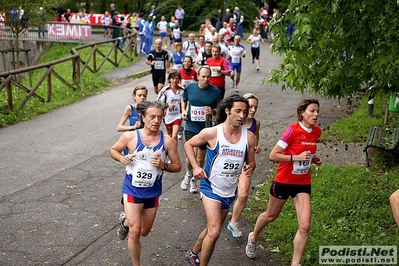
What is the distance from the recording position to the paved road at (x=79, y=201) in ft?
23.3

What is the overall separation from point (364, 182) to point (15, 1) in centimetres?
1817

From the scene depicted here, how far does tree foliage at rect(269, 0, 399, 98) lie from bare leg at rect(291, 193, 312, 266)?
56.2 inches

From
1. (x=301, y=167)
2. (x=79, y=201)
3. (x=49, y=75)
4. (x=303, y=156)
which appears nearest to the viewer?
(x=303, y=156)

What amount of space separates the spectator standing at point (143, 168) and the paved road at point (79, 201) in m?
0.79

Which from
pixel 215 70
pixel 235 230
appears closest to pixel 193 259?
pixel 235 230

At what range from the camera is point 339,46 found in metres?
7.21

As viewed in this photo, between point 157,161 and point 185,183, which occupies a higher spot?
point 157,161

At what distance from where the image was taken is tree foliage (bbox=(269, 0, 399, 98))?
6922 mm

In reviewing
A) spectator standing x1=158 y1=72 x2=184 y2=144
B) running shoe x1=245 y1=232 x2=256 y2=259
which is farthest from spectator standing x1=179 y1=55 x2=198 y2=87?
running shoe x1=245 y1=232 x2=256 y2=259

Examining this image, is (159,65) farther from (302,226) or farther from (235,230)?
(302,226)

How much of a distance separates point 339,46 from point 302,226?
226cm

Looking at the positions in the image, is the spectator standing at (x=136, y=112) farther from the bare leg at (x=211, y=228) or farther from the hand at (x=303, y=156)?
the hand at (x=303, y=156)

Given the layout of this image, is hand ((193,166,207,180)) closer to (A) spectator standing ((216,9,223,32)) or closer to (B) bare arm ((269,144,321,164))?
(B) bare arm ((269,144,321,164))

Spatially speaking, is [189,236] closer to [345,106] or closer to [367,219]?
[367,219]
